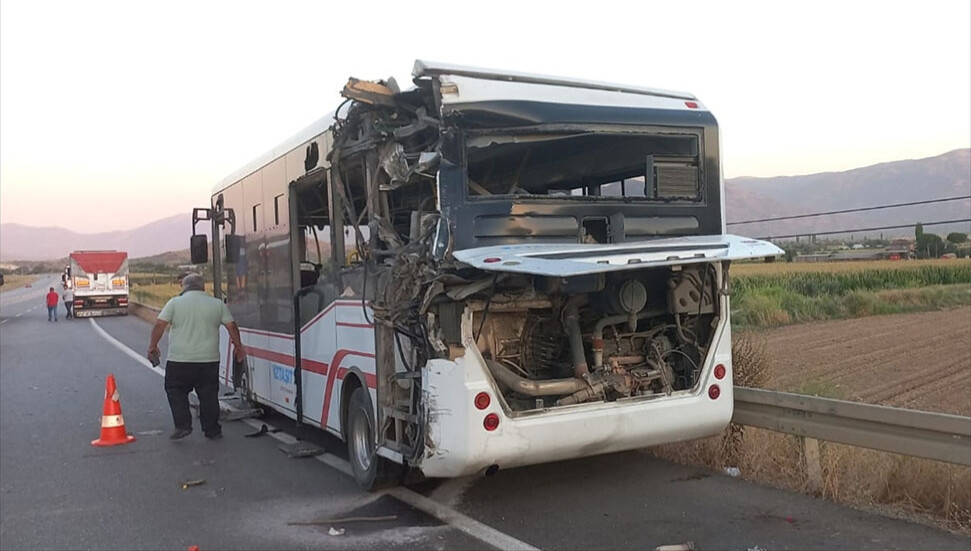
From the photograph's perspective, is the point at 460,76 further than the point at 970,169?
No

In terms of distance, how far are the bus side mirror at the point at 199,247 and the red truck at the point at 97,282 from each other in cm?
3042

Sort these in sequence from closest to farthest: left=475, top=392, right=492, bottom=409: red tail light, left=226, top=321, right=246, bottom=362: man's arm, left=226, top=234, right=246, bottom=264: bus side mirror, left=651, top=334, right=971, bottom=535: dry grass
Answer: left=475, top=392, right=492, bottom=409: red tail light → left=651, top=334, right=971, bottom=535: dry grass → left=226, top=321, right=246, bottom=362: man's arm → left=226, top=234, right=246, bottom=264: bus side mirror

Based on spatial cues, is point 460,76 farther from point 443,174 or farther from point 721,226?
point 721,226

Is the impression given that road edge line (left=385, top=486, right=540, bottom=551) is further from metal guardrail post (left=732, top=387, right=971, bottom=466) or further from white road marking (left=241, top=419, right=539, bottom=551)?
metal guardrail post (left=732, top=387, right=971, bottom=466)

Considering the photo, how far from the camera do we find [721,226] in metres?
6.67

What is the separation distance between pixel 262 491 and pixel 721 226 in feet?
14.2

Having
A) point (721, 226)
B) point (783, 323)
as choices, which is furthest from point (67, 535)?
point (783, 323)

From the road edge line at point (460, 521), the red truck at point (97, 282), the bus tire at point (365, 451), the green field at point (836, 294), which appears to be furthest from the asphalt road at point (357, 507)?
the red truck at point (97, 282)

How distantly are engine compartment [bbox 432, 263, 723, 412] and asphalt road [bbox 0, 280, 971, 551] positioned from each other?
82cm

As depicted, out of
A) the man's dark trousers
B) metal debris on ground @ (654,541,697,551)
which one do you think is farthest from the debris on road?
metal debris on ground @ (654,541,697,551)

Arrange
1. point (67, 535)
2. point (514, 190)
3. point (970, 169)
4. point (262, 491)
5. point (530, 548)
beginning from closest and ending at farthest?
1. point (530, 548)
2. point (67, 535)
3. point (514, 190)
4. point (262, 491)
5. point (970, 169)

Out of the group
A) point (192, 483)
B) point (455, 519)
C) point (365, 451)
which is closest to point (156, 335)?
point (192, 483)

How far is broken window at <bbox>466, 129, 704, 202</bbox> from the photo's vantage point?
595 centimetres

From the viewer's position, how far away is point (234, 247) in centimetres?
1080
